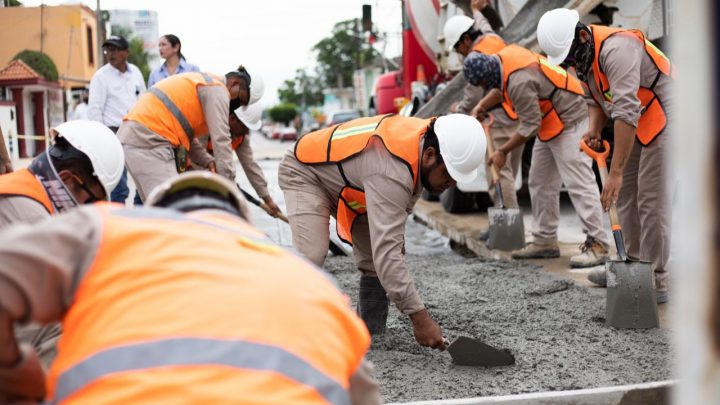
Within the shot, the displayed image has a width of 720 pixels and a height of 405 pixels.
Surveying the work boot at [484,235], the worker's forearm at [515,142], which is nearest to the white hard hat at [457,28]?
the worker's forearm at [515,142]

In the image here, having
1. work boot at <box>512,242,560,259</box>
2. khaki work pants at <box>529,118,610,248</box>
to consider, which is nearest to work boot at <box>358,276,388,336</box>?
khaki work pants at <box>529,118,610,248</box>

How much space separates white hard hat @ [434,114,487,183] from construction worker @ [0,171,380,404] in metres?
2.25

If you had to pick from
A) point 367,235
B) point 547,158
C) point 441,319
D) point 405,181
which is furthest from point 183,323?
point 547,158

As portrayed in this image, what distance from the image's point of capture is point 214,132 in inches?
202

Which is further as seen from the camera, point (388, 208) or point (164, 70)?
point (164, 70)

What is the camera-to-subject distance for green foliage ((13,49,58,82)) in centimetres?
2173

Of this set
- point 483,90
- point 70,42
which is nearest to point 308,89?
point 70,42

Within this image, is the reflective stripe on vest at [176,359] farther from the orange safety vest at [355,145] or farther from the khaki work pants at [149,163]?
the khaki work pants at [149,163]

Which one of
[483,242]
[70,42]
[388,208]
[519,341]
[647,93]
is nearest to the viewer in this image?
[388,208]

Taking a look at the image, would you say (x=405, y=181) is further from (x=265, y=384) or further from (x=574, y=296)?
(x=265, y=384)

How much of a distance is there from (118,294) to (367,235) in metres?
3.07

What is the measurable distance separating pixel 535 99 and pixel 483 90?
52.3 inches

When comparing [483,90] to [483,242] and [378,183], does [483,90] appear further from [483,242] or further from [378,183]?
[378,183]

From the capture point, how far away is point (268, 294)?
146 cm
